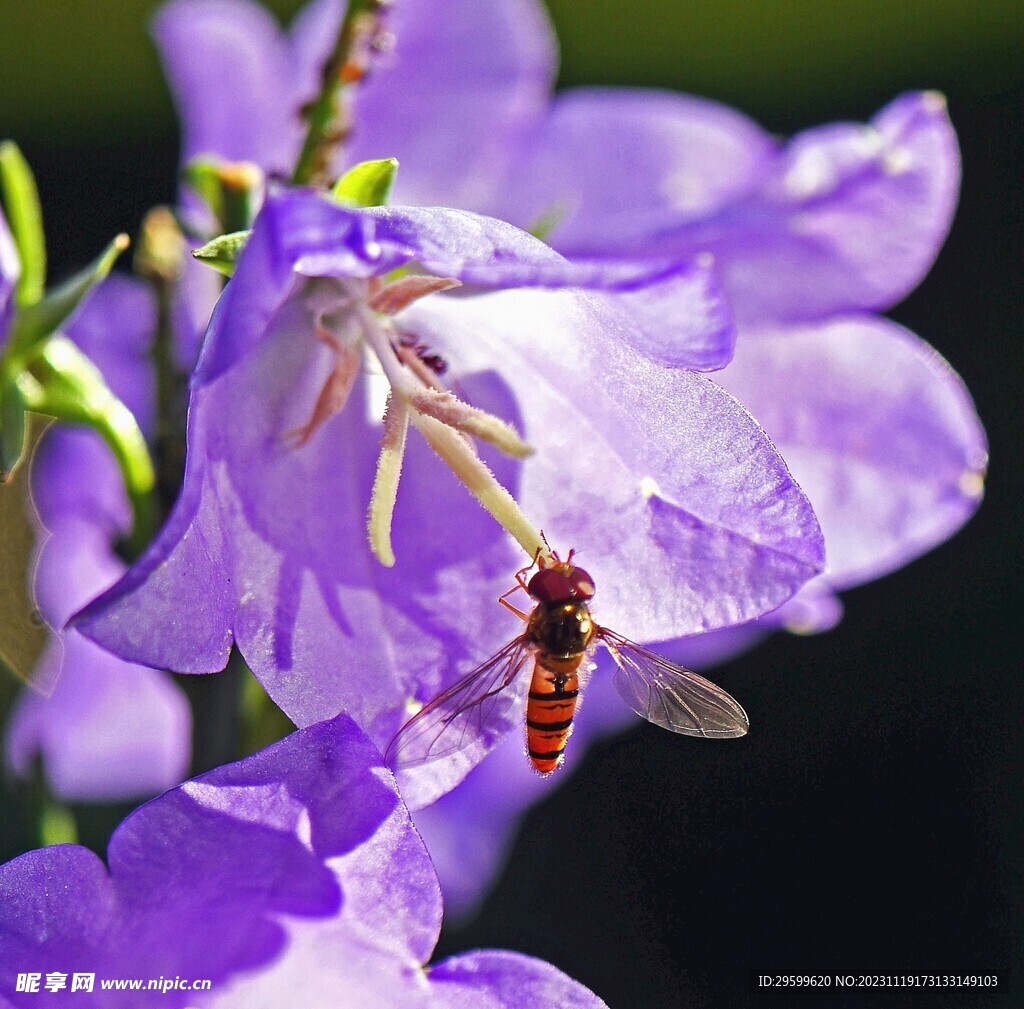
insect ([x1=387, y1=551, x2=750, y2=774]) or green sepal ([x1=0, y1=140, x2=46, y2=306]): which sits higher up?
green sepal ([x1=0, y1=140, x2=46, y2=306])

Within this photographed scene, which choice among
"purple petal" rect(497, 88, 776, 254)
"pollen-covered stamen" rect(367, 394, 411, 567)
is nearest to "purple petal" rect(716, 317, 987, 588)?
"purple petal" rect(497, 88, 776, 254)

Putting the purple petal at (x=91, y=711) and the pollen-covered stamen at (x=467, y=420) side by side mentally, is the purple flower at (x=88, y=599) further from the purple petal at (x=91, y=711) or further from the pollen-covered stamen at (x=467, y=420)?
the pollen-covered stamen at (x=467, y=420)

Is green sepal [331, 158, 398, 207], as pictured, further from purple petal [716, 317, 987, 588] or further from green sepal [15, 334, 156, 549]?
purple petal [716, 317, 987, 588]

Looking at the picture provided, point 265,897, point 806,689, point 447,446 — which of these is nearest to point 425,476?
point 447,446

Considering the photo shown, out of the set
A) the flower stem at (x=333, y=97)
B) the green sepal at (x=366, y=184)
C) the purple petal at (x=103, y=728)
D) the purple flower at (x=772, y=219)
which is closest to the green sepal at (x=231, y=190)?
the flower stem at (x=333, y=97)

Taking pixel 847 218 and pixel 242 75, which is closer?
pixel 847 218

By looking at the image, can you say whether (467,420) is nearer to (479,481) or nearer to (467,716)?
(479,481)

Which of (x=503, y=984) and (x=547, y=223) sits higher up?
(x=547, y=223)
